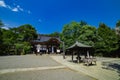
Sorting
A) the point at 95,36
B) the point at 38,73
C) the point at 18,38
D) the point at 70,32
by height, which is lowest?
the point at 38,73

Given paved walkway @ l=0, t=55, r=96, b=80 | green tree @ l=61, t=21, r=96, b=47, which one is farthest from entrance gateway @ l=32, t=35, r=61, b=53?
paved walkway @ l=0, t=55, r=96, b=80

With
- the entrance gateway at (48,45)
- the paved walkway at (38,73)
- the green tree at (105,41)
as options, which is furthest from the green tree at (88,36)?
the paved walkway at (38,73)

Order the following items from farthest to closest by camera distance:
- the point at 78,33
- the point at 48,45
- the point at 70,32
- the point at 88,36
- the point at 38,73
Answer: the point at 48,45, the point at 70,32, the point at 78,33, the point at 88,36, the point at 38,73

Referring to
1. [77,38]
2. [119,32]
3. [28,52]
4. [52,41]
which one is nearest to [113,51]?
[77,38]

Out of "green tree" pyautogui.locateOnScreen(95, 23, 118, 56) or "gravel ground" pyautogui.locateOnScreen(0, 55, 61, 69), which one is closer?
"gravel ground" pyautogui.locateOnScreen(0, 55, 61, 69)

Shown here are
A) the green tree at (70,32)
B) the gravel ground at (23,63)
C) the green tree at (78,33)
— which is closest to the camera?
the gravel ground at (23,63)

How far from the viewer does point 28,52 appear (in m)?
39.5

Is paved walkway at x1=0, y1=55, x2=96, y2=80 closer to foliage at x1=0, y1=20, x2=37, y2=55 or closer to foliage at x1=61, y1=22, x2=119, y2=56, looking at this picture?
foliage at x1=61, y1=22, x2=119, y2=56

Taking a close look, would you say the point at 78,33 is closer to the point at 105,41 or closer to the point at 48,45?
the point at 105,41

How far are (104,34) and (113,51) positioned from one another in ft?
15.2

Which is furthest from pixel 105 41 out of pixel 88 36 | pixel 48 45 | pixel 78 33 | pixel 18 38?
pixel 18 38

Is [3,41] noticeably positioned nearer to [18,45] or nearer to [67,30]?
[18,45]

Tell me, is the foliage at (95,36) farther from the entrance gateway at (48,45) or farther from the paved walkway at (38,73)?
the paved walkway at (38,73)

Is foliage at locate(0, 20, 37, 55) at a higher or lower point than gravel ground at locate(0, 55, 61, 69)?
higher
